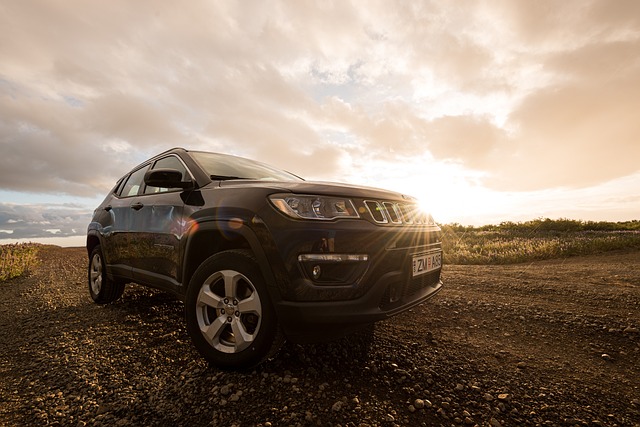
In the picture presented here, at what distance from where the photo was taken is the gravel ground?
189 centimetres

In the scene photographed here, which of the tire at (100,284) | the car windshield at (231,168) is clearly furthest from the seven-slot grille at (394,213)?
the tire at (100,284)

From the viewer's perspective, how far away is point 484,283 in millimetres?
5145

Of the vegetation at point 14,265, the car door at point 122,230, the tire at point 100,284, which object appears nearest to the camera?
the car door at point 122,230

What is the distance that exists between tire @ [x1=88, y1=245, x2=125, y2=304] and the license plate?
3.88 metres

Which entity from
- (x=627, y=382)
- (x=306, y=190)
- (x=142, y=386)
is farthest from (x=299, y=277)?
(x=627, y=382)

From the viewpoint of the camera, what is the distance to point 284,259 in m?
2.12

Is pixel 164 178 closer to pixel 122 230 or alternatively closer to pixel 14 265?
pixel 122 230

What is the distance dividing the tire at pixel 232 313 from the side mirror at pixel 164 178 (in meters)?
0.84

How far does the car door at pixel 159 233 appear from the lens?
2.97m

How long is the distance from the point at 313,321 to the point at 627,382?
6.92 ft

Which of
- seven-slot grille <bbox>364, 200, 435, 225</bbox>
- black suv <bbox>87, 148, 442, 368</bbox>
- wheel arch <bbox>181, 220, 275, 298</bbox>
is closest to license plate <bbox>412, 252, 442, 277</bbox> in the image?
black suv <bbox>87, 148, 442, 368</bbox>

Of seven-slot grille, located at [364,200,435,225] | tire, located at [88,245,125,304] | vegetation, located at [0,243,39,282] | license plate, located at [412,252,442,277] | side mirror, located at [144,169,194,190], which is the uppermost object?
side mirror, located at [144,169,194,190]

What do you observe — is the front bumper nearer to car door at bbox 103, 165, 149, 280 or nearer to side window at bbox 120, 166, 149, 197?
car door at bbox 103, 165, 149, 280

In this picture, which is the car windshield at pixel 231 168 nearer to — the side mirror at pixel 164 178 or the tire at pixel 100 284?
the side mirror at pixel 164 178
